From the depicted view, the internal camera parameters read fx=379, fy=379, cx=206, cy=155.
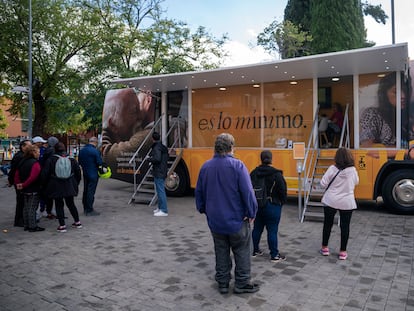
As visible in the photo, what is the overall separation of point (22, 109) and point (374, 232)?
22597 mm

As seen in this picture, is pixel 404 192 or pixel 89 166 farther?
pixel 89 166

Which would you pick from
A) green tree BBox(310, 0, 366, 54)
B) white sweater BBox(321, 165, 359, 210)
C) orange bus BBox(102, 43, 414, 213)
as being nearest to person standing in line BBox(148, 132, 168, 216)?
orange bus BBox(102, 43, 414, 213)

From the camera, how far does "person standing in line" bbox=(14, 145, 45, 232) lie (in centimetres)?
660

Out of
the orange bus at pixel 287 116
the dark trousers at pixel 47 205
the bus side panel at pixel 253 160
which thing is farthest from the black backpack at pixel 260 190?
the dark trousers at pixel 47 205

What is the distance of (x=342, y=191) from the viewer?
194 inches

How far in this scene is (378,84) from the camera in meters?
8.50

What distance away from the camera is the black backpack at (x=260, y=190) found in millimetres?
4695

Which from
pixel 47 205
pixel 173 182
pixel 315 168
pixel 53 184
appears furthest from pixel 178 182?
pixel 53 184

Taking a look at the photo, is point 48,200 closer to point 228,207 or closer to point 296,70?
point 228,207

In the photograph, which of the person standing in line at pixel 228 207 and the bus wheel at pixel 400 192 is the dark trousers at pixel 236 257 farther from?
the bus wheel at pixel 400 192

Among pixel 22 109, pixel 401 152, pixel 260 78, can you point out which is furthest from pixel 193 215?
pixel 22 109

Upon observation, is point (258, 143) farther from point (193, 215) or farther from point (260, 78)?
point (193, 215)

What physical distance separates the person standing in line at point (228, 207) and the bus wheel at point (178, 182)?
654cm

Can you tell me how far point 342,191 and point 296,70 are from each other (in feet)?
14.2
